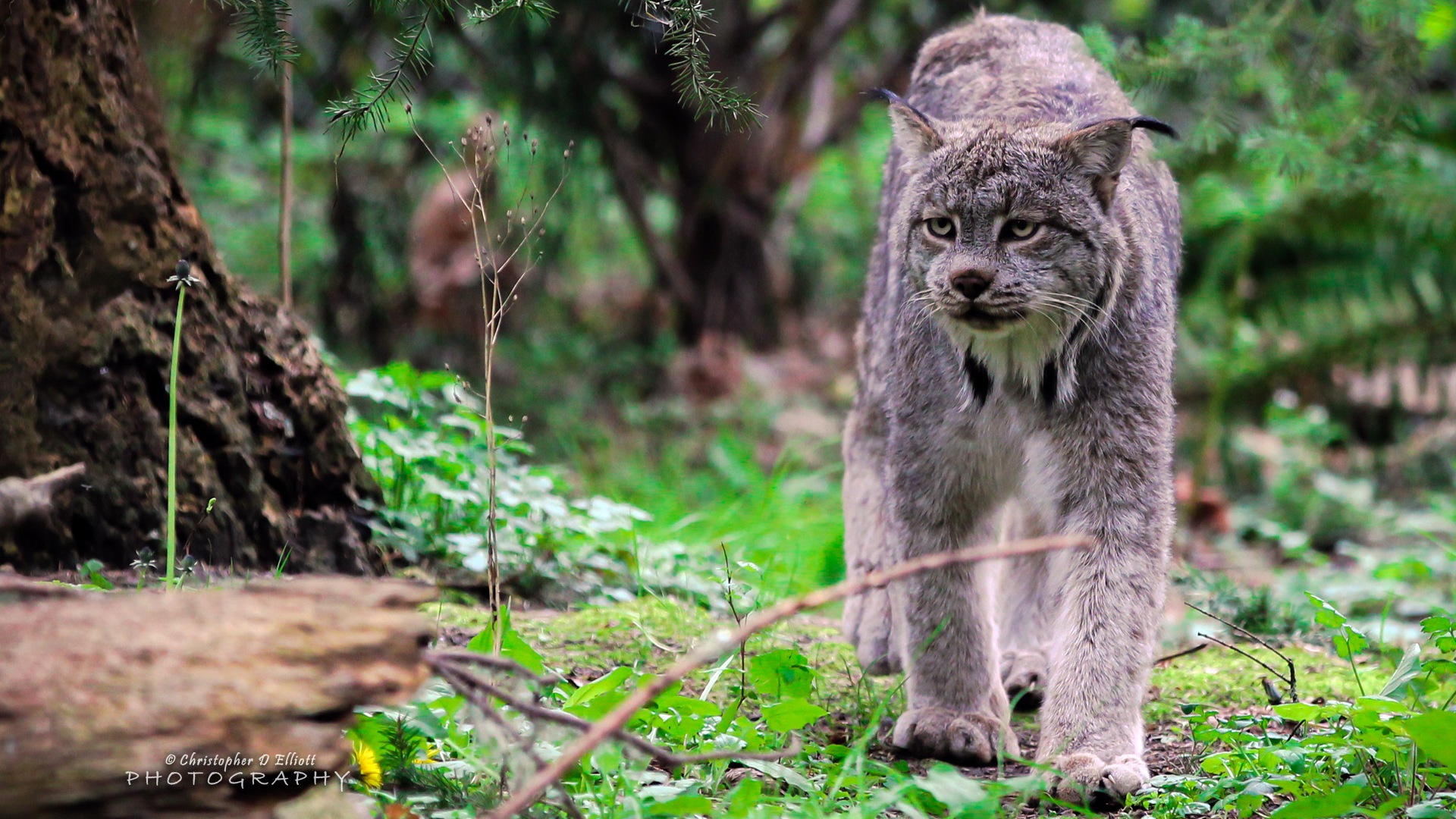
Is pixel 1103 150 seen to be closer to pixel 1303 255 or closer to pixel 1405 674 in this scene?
pixel 1405 674

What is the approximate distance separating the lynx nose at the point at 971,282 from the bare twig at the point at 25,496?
7.29 feet

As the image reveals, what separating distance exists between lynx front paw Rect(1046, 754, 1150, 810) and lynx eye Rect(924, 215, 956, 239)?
1529 millimetres

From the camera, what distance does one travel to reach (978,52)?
16.1ft

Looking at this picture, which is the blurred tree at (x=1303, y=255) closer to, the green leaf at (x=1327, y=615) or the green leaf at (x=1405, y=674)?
the green leaf at (x=1327, y=615)

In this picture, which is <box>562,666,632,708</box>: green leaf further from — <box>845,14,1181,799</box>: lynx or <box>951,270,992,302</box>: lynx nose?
<box>951,270,992,302</box>: lynx nose

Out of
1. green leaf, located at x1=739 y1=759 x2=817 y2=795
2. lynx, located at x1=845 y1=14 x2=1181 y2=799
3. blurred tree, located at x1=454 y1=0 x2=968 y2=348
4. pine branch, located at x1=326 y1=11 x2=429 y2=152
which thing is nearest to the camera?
green leaf, located at x1=739 y1=759 x2=817 y2=795

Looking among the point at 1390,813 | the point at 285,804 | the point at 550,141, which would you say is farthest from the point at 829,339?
the point at 285,804

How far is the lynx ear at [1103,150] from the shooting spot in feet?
11.5

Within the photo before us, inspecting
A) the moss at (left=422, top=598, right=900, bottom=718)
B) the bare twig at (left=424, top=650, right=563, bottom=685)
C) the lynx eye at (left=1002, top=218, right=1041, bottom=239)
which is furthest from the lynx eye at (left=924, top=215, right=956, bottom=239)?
the bare twig at (left=424, top=650, right=563, bottom=685)

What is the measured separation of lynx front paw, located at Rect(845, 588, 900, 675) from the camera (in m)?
4.42

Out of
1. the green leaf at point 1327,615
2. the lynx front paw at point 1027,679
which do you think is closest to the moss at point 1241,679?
the lynx front paw at point 1027,679

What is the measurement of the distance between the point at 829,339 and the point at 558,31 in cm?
437

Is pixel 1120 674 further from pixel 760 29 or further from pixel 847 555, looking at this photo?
pixel 760 29

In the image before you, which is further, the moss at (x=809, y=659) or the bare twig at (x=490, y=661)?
the moss at (x=809, y=659)
